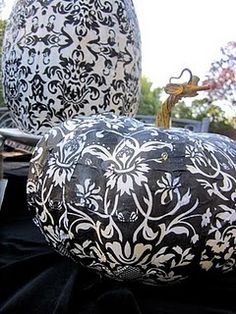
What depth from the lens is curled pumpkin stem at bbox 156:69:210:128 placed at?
48cm

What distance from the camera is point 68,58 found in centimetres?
63

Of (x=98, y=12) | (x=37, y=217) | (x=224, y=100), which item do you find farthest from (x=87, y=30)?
(x=224, y=100)

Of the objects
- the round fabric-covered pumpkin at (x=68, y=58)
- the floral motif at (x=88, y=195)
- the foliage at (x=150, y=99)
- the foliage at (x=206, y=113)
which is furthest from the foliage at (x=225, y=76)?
the floral motif at (x=88, y=195)

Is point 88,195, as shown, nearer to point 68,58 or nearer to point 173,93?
point 173,93

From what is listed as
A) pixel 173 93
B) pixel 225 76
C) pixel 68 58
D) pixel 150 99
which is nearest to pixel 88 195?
pixel 173 93

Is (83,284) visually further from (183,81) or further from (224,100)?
(224,100)

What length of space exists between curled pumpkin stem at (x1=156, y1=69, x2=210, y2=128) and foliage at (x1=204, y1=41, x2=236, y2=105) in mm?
1040

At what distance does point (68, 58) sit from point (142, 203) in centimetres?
31

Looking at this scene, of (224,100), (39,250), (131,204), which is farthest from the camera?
(224,100)

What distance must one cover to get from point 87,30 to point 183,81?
0.19 meters

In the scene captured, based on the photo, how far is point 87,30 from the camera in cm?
64

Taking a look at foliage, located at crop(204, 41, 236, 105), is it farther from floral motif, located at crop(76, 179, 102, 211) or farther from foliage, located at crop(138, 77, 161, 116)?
floral motif, located at crop(76, 179, 102, 211)

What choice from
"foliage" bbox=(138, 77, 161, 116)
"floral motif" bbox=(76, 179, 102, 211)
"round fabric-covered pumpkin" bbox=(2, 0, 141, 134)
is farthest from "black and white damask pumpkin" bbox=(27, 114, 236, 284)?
"foliage" bbox=(138, 77, 161, 116)

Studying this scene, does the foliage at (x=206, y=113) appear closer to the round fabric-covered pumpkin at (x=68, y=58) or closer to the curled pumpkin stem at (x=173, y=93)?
the round fabric-covered pumpkin at (x=68, y=58)
